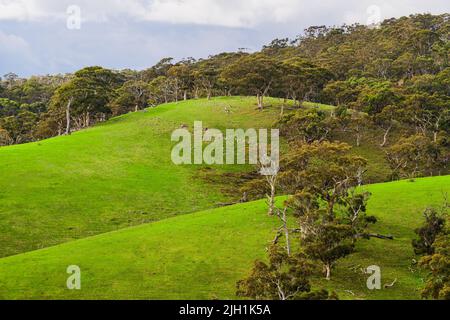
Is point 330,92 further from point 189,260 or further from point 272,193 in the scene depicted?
point 189,260

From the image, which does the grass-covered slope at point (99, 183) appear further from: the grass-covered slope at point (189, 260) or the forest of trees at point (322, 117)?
the forest of trees at point (322, 117)

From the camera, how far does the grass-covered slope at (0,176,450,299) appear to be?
111 feet

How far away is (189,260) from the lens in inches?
1555

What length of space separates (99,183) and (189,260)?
29.0m

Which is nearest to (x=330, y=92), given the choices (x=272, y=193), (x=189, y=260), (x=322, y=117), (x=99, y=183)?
(x=322, y=117)

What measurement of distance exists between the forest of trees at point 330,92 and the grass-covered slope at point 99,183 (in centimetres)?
893

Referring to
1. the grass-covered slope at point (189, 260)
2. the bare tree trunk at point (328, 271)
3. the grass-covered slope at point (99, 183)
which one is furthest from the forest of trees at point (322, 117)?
the grass-covered slope at point (99, 183)

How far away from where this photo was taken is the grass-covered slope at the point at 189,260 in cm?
3397

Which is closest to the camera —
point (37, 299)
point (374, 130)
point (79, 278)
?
point (37, 299)

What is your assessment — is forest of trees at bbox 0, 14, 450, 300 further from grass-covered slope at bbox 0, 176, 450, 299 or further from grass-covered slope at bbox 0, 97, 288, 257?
grass-covered slope at bbox 0, 97, 288, 257

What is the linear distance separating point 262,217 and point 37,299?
77.3ft

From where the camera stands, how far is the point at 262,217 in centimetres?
4972
